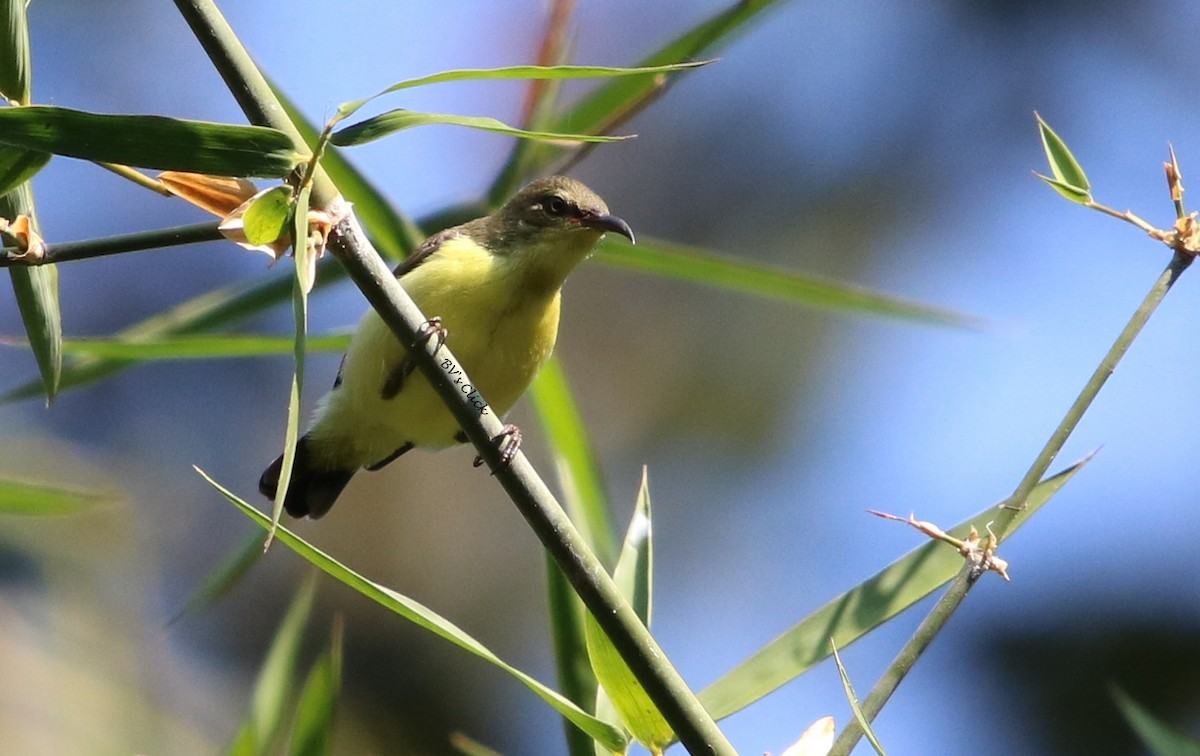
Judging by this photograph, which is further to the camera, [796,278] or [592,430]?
[592,430]

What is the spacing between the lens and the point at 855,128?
32.9 feet

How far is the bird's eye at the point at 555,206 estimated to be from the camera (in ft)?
11.9

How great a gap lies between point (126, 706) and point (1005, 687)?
620cm

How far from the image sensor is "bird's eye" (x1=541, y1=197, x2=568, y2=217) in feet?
11.9

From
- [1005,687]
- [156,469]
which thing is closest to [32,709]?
[156,469]

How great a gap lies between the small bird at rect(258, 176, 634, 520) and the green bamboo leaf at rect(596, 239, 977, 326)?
451 millimetres

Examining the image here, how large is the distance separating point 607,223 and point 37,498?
5.57 feet

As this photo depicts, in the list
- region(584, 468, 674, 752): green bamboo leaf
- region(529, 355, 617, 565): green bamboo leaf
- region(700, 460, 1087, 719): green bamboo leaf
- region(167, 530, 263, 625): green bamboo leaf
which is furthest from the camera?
region(529, 355, 617, 565): green bamboo leaf

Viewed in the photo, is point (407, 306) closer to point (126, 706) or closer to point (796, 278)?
point (796, 278)

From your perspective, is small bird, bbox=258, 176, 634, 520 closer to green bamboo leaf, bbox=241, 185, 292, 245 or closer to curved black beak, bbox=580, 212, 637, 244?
curved black beak, bbox=580, 212, 637, 244

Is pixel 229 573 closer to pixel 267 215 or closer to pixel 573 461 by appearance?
pixel 573 461

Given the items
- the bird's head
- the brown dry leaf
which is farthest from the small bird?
the brown dry leaf

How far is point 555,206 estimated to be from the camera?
3660mm

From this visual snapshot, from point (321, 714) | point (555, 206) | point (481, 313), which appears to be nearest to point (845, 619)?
point (321, 714)
